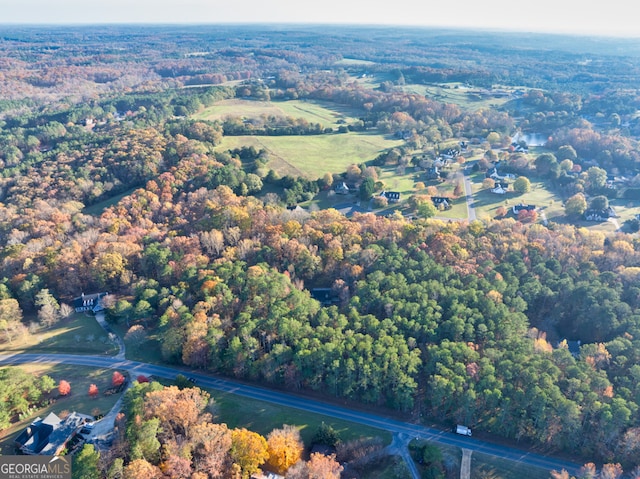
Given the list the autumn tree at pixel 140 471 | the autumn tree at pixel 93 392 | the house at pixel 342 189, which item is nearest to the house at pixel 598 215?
the house at pixel 342 189

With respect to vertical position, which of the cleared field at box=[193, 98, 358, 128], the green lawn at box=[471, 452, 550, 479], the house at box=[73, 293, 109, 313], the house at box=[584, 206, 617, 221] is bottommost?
the green lawn at box=[471, 452, 550, 479]

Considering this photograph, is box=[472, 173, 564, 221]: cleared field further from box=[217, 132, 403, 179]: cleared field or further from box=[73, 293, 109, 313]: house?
box=[73, 293, 109, 313]: house

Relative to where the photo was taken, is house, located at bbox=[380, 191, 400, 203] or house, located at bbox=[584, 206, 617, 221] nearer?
house, located at bbox=[584, 206, 617, 221]

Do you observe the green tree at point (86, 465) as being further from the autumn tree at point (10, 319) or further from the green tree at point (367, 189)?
the green tree at point (367, 189)

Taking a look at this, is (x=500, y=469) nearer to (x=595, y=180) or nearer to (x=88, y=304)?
(x=88, y=304)

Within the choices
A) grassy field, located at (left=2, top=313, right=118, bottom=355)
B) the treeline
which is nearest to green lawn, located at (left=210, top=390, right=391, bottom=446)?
the treeline

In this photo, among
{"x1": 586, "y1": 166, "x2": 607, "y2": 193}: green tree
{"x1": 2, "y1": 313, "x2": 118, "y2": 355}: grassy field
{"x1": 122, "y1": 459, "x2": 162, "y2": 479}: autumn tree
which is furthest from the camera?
{"x1": 586, "y1": 166, "x2": 607, "y2": 193}: green tree

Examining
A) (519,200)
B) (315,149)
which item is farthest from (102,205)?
(519,200)
